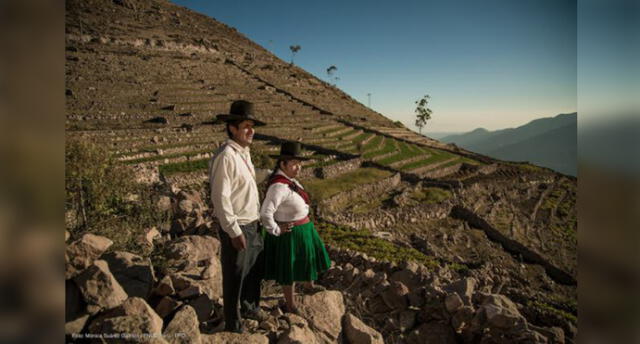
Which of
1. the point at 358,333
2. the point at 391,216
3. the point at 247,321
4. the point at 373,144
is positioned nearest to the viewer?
the point at 247,321

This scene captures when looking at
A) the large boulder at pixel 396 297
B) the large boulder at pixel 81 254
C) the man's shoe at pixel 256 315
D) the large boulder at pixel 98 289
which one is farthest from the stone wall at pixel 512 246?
the large boulder at pixel 81 254

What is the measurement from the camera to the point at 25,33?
1.42 m

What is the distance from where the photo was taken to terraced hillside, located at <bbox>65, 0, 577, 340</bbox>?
15.3 metres

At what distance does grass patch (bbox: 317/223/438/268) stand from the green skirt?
19.7ft

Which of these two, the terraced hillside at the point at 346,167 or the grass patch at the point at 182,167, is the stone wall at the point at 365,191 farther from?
the grass patch at the point at 182,167

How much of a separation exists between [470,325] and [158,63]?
2455 inches

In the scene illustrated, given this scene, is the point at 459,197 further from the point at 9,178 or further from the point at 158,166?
the point at 9,178

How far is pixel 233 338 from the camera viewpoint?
2.94m

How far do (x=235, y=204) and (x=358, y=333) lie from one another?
1993mm

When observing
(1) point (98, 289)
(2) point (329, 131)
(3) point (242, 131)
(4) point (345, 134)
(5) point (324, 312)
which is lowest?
(5) point (324, 312)

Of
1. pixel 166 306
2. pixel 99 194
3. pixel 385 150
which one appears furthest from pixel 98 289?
pixel 385 150

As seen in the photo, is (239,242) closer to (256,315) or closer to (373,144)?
(256,315)

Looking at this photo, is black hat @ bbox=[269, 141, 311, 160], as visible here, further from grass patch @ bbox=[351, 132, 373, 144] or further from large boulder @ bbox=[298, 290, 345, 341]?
grass patch @ bbox=[351, 132, 373, 144]

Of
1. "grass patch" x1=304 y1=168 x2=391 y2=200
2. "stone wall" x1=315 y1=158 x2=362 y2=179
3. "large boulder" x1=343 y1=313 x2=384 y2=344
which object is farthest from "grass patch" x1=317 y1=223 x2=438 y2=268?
"stone wall" x1=315 y1=158 x2=362 y2=179
